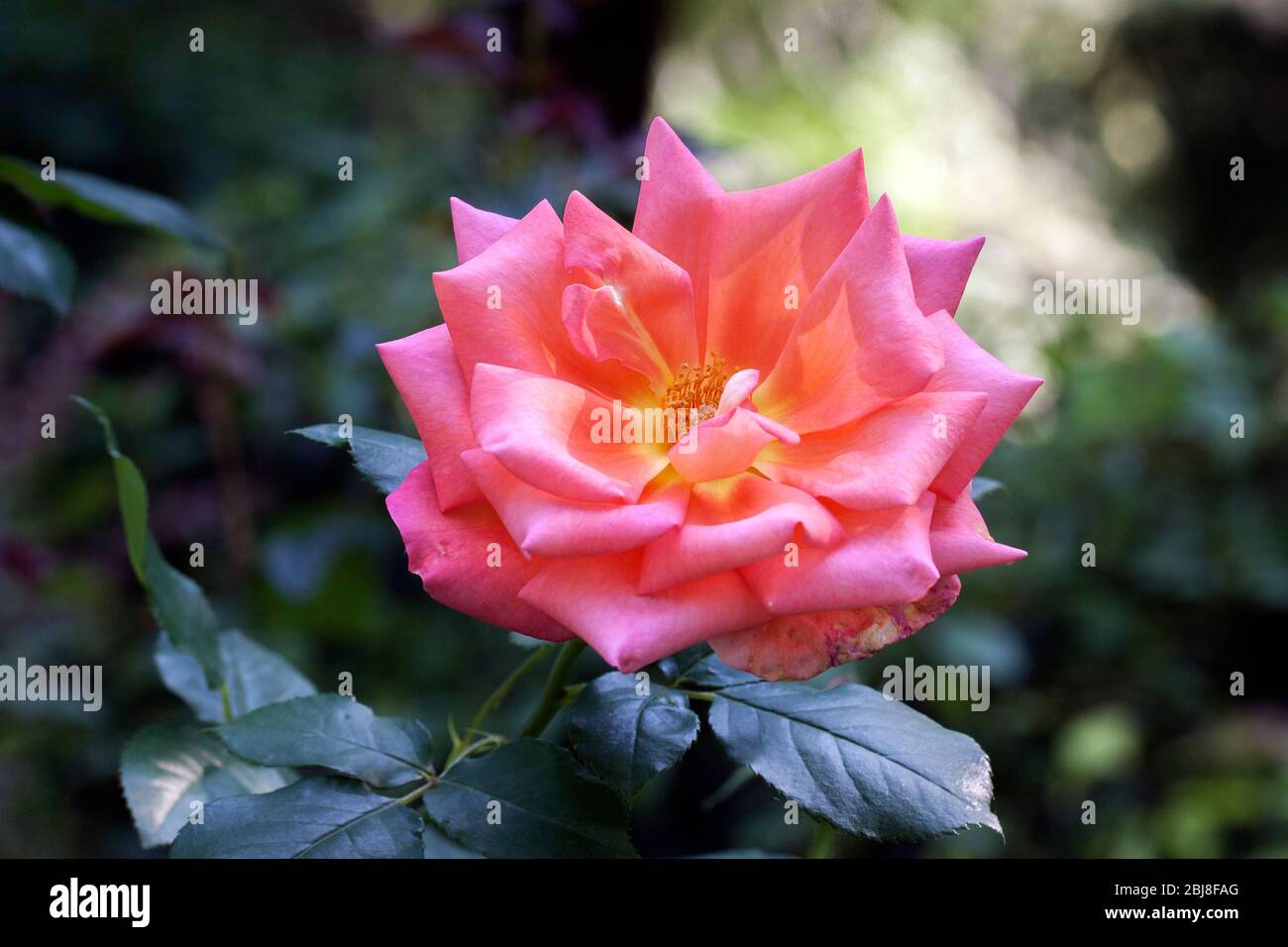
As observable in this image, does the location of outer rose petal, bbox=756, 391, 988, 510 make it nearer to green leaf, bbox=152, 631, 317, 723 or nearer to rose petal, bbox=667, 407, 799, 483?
rose petal, bbox=667, 407, 799, 483

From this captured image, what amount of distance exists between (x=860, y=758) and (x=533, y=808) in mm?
187

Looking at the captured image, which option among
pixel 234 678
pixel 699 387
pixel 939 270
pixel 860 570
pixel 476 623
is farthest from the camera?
pixel 476 623

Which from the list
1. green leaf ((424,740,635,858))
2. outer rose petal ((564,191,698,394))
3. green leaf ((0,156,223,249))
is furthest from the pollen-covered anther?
green leaf ((0,156,223,249))

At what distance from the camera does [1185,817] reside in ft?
6.40

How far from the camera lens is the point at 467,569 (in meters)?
0.56

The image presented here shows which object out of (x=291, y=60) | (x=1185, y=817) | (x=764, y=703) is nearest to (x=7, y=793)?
(x=764, y=703)

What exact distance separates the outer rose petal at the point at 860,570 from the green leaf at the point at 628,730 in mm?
101

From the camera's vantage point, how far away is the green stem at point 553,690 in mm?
624

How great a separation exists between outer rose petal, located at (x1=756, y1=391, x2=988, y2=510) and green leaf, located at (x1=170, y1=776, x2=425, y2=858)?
301 millimetres

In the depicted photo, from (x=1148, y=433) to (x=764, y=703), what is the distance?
1.96 metres

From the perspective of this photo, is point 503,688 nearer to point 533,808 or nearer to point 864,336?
point 533,808

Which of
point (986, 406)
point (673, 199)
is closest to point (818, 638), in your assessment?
point (986, 406)
